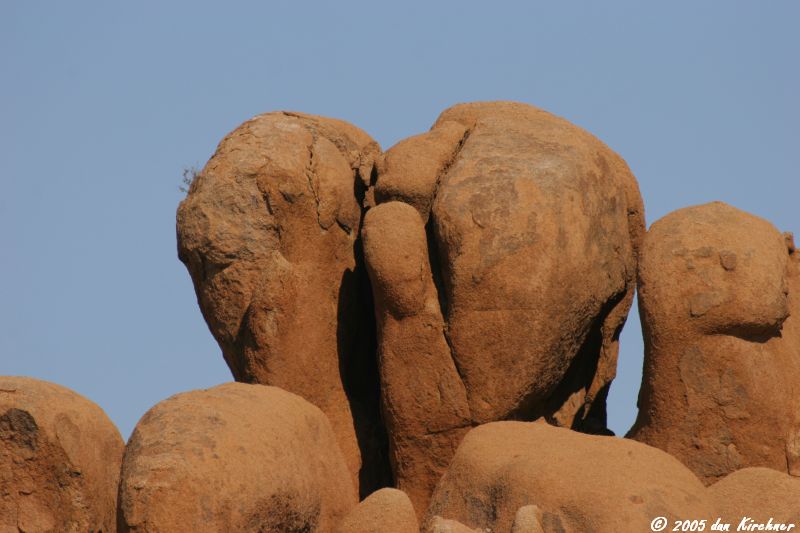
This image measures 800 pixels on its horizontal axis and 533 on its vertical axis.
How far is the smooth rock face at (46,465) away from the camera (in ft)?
43.3

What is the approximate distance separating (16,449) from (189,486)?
236 cm

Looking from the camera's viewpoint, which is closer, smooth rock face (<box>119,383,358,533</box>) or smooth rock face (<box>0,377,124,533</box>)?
smooth rock face (<box>119,383,358,533</box>)

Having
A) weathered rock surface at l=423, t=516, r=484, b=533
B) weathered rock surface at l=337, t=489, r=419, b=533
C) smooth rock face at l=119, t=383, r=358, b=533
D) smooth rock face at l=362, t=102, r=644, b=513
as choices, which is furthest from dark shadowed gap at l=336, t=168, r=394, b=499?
weathered rock surface at l=423, t=516, r=484, b=533

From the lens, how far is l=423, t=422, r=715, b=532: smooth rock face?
1173 centimetres

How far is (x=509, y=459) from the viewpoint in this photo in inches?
492

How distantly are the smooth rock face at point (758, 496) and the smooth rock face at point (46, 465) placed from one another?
175 inches

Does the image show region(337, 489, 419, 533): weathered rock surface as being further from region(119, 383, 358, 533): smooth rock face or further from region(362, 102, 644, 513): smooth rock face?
region(362, 102, 644, 513): smooth rock face

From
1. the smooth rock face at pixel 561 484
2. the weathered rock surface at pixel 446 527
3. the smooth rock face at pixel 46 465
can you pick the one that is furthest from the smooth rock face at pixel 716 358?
the smooth rock face at pixel 46 465

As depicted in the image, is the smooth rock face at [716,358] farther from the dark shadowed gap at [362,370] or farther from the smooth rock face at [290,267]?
the smooth rock face at [290,267]

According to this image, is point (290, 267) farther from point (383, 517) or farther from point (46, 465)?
point (383, 517)

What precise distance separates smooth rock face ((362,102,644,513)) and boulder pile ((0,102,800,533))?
18 millimetres

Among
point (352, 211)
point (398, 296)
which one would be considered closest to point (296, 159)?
point (352, 211)

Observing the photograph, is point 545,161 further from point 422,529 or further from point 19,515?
point 19,515

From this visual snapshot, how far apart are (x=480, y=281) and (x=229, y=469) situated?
2.99m
